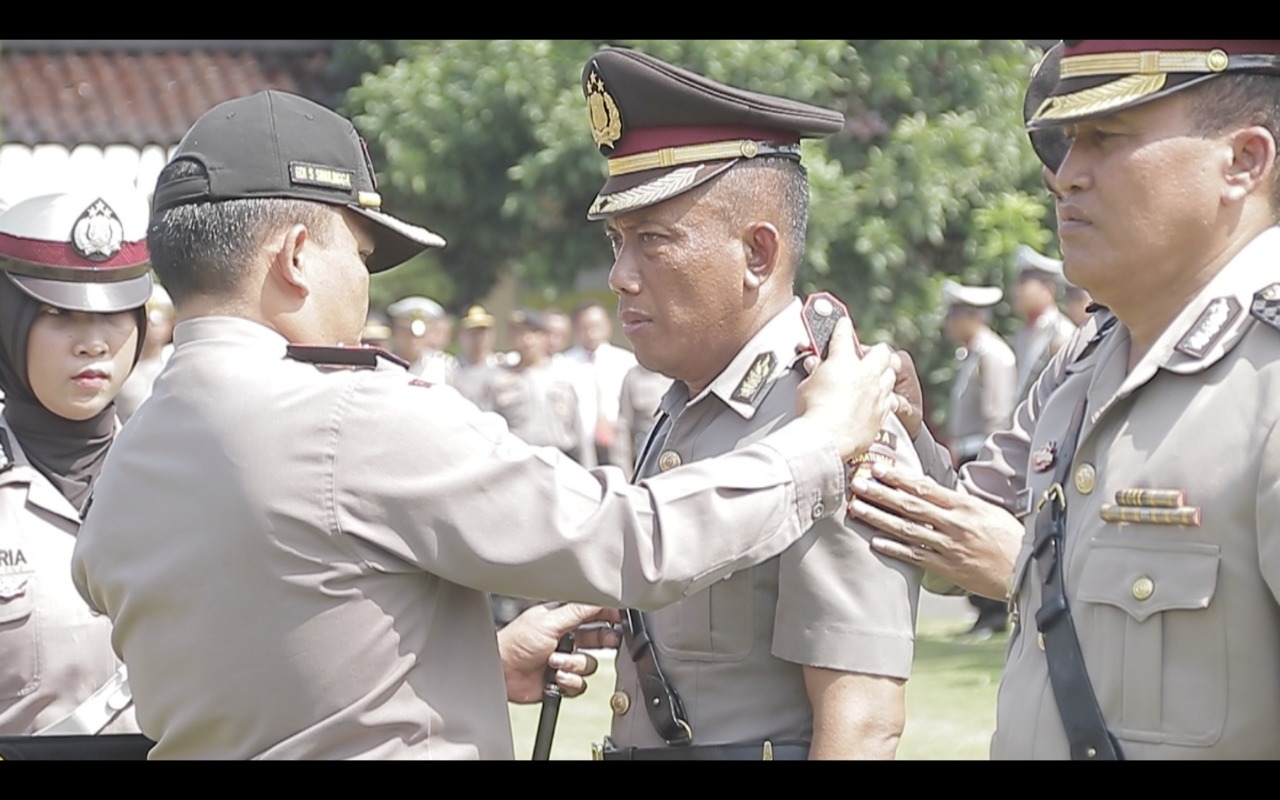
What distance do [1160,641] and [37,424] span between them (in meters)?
2.62

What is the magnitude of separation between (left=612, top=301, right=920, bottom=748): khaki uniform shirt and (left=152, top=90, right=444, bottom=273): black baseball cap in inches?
29.3

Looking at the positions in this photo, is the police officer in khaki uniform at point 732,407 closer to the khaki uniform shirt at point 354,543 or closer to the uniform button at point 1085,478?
the khaki uniform shirt at point 354,543

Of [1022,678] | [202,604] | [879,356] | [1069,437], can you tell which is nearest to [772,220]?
[879,356]

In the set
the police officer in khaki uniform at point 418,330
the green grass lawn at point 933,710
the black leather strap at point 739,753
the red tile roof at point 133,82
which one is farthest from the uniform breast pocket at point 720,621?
the red tile roof at point 133,82

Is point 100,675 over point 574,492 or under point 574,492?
under

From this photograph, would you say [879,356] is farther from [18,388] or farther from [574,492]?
[18,388]

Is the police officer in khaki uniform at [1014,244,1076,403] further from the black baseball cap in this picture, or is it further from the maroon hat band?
the black baseball cap

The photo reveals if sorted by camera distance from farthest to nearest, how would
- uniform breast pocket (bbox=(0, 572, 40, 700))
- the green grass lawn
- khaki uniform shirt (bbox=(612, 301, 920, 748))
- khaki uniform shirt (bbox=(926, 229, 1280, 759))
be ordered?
1. the green grass lawn
2. uniform breast pocket (bbox=(0, 572, 40, 700))
3. khaki uniform shirt (bbox=(612, 301, 920, 748))
4. khaki uniform shirt (bbox=(926, 229, 1280, 759))

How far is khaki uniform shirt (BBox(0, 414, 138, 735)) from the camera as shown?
146 inches

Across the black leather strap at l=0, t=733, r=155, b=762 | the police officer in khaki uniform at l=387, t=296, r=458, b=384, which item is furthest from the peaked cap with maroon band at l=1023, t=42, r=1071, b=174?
the police officer in khaki uniform at l=387, t=296, r=458, b=384

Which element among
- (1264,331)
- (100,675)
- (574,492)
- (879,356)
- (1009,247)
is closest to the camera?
(1264,331)

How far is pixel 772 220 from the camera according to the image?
3309 millimetres

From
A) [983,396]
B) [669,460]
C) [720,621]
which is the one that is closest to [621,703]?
[720,621]

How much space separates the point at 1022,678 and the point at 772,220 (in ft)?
3.39
